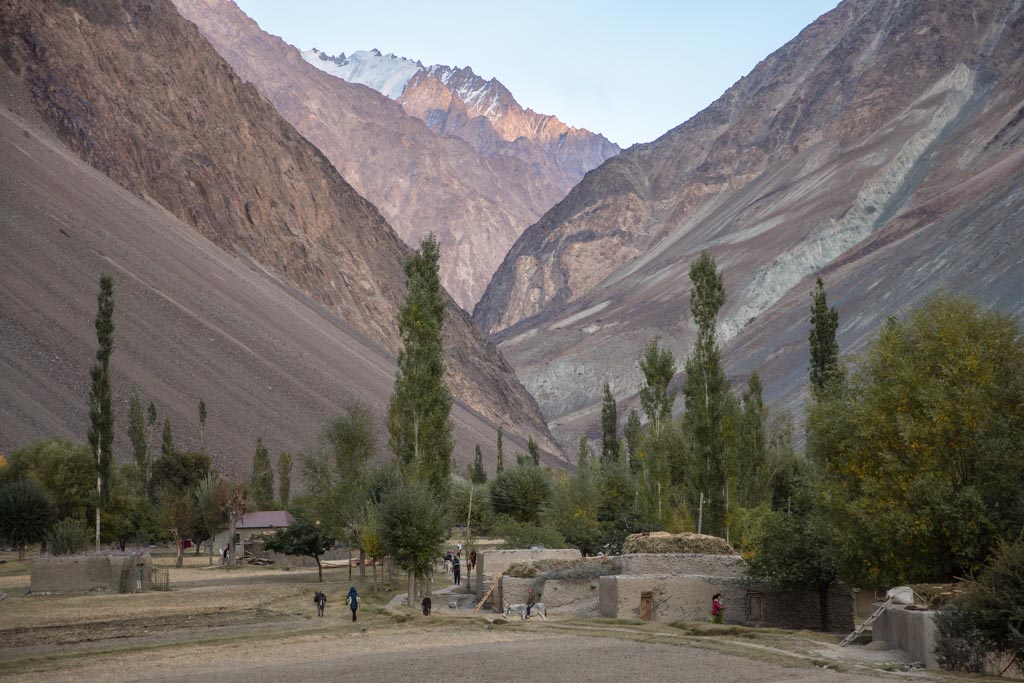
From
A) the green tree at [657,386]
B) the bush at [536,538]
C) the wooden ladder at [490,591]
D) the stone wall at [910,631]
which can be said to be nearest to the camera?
the stone wall at [910,631]

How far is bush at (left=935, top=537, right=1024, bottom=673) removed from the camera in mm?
19047

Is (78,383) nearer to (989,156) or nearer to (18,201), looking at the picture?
(18,201)

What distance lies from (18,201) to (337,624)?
3082 inches

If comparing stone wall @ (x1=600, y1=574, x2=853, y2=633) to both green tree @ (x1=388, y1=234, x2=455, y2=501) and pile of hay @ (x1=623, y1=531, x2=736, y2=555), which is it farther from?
green tree @ (x1=388, y1=234, x2=455, y2=501)

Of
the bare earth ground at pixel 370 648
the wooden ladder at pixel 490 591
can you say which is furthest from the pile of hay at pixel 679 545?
the bare earth ground at pixel 370 648

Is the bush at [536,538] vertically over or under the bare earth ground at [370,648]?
over

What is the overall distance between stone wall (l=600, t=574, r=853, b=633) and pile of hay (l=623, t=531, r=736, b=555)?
3.46 meters

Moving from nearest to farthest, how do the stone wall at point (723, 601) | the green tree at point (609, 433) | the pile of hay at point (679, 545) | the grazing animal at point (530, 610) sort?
the stone wall at point (723, 601) → the grazing animal at point (530, 610) → the pile of hay at point (679, 545) → the green tree at point (609, 433)

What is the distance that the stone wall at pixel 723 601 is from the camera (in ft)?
98.2

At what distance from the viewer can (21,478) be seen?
5931cm

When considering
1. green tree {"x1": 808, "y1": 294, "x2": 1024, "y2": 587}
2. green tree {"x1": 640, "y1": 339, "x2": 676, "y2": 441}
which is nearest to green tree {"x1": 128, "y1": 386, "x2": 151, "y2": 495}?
green tree {"x1": 640, "y1": 339, "x2": 676, "y2": 441}

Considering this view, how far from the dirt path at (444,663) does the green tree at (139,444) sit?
160 feet

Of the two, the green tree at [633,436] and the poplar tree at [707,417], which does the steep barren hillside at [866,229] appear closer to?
the green tree at [633,436]

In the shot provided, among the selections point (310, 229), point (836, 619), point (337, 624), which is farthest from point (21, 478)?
point (310, 229)
